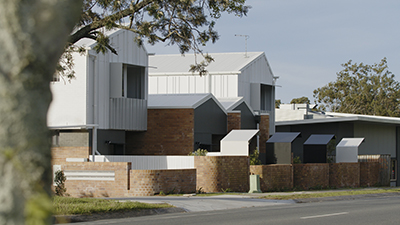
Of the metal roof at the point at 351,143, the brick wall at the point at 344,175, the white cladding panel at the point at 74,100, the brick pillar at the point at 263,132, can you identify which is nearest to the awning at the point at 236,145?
the brick wall at the point at 344,175

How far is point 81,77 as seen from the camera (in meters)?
22.9

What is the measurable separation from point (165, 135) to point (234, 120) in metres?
4.97

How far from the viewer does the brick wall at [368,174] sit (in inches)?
1129

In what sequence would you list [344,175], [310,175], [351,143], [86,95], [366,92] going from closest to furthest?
1. [86,95]
2. [310,175]
3. [344,175]
4. [351,143]
5. [366,92]

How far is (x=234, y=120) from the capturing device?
3019cm

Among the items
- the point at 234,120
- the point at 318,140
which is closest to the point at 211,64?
the point at 234,120

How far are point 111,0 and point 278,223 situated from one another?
800 cm

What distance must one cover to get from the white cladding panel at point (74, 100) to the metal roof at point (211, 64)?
1409 cm

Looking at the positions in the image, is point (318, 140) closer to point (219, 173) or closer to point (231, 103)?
point (231, 103)

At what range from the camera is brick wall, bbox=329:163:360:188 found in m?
26.9

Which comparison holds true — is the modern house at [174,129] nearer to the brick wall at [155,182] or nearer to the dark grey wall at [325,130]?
the brick wall at [155,182]

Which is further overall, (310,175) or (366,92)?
(366,92)

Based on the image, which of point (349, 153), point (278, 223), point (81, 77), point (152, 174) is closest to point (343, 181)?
point (349, 153)

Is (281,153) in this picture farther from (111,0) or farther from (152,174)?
(111,0)
